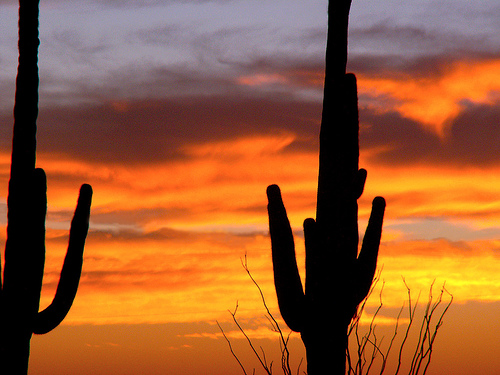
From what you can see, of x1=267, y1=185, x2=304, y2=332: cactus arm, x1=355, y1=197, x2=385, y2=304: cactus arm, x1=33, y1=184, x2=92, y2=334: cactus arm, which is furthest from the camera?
x1=33, y1=184, x2=92, y2=334: cactus arm

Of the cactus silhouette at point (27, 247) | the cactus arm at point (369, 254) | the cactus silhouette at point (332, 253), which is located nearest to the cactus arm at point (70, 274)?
the cactus silhouette at point (27, 247)

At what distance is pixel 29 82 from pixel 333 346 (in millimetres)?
4204

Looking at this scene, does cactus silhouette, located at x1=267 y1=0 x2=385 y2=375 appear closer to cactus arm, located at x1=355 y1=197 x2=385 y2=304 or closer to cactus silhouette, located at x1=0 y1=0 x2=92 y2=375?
cactus arm, located at x1=355 y1=197 x2=385 y2=304

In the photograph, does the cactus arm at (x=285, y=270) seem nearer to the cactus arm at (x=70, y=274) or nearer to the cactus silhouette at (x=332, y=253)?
the cactus silhouette at (x=332, y=253)

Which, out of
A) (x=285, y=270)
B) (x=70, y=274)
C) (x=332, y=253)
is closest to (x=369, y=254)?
(x=332, y=253)

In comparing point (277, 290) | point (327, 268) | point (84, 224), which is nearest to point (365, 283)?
point (327, 268)

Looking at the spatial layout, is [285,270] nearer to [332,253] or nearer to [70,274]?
[332,253]

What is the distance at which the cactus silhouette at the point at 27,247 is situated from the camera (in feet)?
23.3

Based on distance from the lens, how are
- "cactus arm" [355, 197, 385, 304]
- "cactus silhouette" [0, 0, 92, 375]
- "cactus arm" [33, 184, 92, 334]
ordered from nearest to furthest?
"cactus arm" [355, 197, 385, 304], "cactus silhouette" [0, 0, 92, 375], "cactus arm" [33, 184, 92, 334]

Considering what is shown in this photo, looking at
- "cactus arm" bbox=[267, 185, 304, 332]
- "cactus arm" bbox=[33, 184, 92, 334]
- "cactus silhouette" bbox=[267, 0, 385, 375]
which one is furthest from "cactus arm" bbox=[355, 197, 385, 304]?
"cactus arm" bbox=[33, 184, 92, 334]

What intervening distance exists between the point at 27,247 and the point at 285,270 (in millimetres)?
2799

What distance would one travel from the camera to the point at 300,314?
634cm

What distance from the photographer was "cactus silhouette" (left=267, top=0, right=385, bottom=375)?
6328 millimetres

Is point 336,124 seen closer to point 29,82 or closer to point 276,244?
point 276,244
